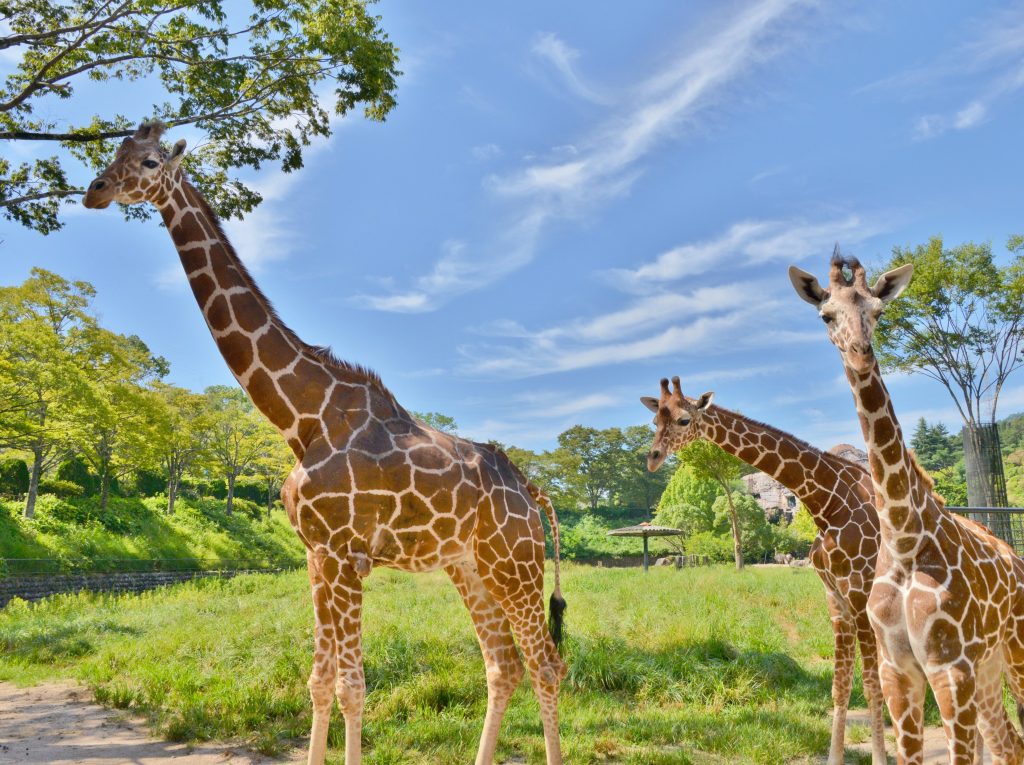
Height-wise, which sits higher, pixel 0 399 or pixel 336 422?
pixel 0 399

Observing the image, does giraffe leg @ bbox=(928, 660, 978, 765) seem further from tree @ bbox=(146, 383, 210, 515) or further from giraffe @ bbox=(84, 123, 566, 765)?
tree @ bbox=(146, 383, 210, 515)

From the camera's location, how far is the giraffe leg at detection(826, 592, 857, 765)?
5984 mm

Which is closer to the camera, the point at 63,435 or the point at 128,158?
the point at 128,158

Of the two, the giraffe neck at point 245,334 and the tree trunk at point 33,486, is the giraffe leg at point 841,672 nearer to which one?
the giraffe neck at point 245,334

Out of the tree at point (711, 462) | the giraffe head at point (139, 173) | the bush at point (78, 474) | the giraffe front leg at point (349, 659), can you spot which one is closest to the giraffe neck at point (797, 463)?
the giraffe front leg at point (349, 659)

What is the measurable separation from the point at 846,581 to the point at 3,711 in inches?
371

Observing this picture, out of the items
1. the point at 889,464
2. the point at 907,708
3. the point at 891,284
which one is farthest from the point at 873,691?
the point at 891,284

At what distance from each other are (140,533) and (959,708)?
103 ft

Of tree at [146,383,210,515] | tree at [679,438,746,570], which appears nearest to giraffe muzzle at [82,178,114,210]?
tree at [679,438,746,570]

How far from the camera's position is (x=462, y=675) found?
8516 mm

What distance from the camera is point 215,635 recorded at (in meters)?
10.8

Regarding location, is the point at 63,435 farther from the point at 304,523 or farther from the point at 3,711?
the point at 304,523

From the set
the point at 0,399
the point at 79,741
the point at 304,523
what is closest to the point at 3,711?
the point at 79,741

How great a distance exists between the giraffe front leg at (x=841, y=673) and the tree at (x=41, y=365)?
2202 centimetres
